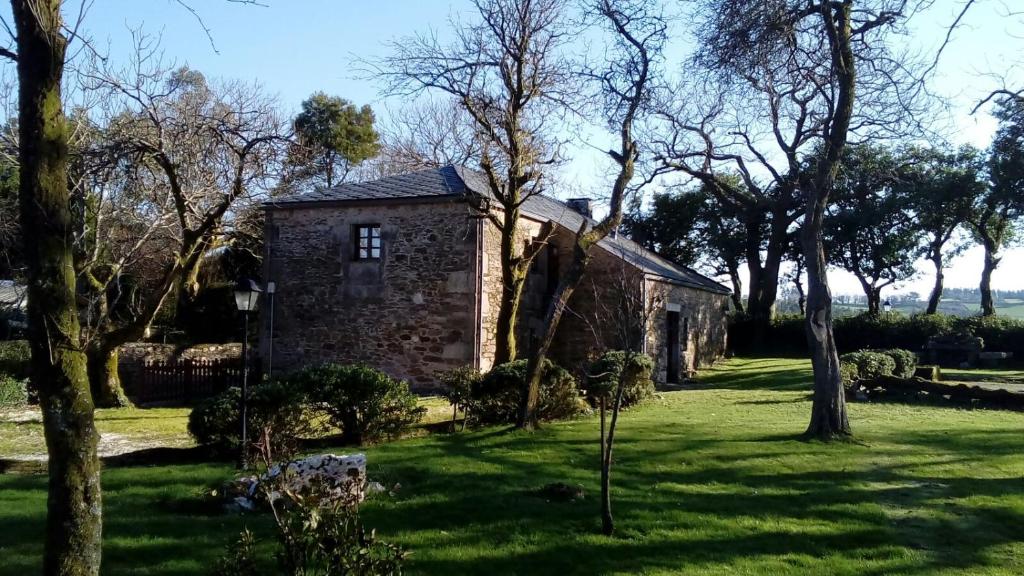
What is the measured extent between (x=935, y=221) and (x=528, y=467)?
32919 mm

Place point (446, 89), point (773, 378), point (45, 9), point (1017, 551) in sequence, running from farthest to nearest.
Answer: point (773, 378) < point (446, 89) < point (1017, 551) < point (45, 9)

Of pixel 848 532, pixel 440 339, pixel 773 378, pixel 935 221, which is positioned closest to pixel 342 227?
pixel 440 339

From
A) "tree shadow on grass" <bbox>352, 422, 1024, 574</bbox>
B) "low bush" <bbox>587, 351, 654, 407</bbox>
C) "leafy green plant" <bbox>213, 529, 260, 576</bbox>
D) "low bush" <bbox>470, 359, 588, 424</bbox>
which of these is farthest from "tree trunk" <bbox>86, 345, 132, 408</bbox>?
"leafy green plant" <bbox>213, 529, 260, 576</bbox>

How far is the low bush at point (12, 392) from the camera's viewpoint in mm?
15453

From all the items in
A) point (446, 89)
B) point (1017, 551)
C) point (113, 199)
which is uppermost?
point (446, 89)

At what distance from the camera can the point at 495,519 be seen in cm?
661

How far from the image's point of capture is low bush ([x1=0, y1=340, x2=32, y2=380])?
668 inches

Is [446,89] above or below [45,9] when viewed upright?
above

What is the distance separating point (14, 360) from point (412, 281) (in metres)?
9.66

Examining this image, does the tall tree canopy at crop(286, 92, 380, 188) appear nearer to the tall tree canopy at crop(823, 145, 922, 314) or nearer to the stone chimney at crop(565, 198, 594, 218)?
the stone chimney at crop(565, 198, 594, 218)

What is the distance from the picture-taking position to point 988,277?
34.6 m

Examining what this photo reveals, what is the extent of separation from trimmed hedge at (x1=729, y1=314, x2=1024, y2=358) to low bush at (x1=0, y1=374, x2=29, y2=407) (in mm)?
28720

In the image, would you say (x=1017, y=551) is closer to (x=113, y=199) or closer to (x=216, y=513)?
(x=216, y=513)

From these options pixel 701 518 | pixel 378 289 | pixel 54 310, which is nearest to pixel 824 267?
pixel 701 518
